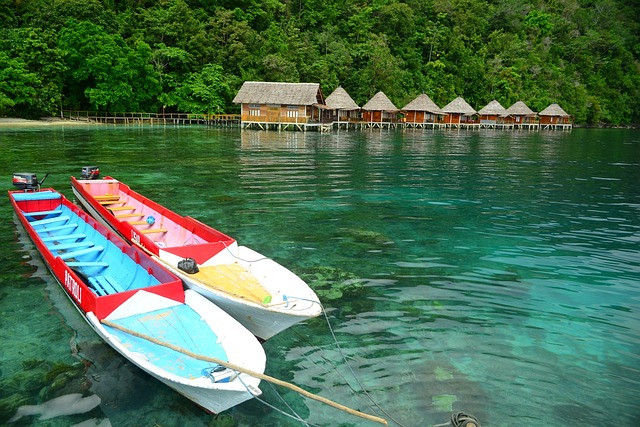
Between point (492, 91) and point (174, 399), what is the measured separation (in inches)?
2839

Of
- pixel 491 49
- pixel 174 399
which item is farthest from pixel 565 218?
pixel 491 49

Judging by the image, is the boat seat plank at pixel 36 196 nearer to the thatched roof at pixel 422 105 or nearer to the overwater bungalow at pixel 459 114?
the thatched roof at pixel 422 105

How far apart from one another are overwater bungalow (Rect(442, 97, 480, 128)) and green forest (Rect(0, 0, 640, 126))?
4599mm

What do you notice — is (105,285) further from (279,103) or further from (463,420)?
(279,103)

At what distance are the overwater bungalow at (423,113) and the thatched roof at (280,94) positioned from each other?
677 inches

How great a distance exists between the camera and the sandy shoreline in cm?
3847

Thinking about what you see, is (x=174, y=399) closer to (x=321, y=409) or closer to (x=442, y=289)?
(x=321, y=409)

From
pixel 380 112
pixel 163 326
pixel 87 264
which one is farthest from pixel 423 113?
pixel 163 326

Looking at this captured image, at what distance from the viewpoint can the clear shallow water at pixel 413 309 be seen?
15.7ft

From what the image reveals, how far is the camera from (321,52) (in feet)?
204

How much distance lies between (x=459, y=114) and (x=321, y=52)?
2054cm

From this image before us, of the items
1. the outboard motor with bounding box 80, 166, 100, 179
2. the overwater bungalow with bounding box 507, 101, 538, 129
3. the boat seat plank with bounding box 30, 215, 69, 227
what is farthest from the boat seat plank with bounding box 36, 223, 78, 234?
the overwater bungalow with bounding box 507, 101, 538, 129

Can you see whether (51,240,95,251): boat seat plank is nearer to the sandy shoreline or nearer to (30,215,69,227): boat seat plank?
(30,215,69,227): boat seat plank

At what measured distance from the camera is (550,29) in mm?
79750
